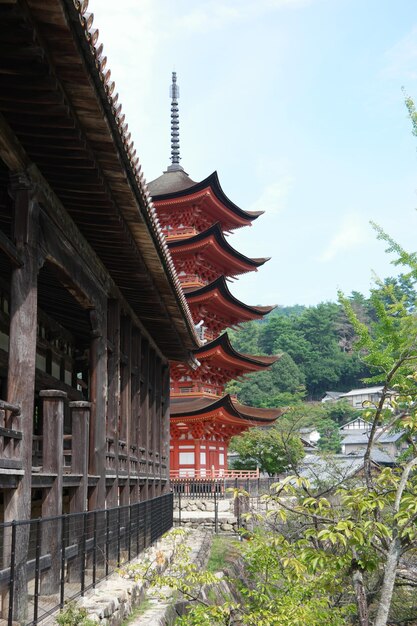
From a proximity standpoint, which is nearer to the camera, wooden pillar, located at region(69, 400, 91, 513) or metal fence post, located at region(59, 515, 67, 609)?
metal fence post, located at region(59, 515, 67, 609)

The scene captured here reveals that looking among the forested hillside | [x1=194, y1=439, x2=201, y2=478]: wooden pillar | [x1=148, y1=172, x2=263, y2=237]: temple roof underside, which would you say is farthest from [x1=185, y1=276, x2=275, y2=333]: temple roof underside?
the forested hillside

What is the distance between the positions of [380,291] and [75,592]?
9621mm

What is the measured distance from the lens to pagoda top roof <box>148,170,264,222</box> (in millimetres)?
35938

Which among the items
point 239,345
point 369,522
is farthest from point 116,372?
point 239,345

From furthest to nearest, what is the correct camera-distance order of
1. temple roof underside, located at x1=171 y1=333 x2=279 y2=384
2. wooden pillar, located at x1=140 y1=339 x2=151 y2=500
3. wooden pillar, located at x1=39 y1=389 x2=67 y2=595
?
temple roof underside, located at x1=171 y1=333 x2=279 y2=384 → wooden pillar, located at x1=140 y1=339 x2=151 y2=500 → wooden pillar, located at x1=39 y1=389 x2=67 y2=595

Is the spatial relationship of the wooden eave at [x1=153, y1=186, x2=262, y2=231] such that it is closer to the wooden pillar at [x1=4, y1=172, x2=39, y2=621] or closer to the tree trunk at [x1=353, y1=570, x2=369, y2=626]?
the wooden pillar at [x1=4, y1=172, x2=39, y2=621]

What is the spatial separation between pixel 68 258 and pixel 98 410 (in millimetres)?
2832

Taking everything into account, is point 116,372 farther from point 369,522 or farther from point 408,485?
point 369,522

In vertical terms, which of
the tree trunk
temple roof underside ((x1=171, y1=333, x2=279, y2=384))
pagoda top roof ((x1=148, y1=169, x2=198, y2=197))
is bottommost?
the tree trunk

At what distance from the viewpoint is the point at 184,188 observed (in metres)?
37.5

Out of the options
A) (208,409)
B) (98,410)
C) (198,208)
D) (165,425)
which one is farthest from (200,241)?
(98,410)

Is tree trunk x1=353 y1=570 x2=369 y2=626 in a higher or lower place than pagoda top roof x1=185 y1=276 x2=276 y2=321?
lower

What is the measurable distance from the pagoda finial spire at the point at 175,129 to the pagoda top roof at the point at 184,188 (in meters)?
1.14

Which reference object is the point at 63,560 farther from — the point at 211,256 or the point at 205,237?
the point at 211,256
